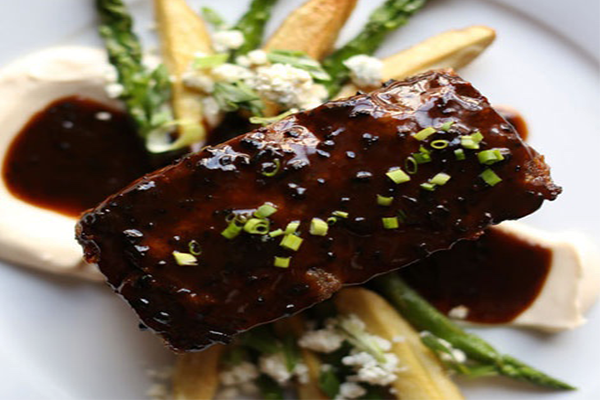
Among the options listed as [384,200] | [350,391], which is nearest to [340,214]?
[384,200]

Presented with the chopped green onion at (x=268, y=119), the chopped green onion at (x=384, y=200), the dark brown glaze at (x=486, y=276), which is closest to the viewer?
the chopped green onion at (x=384, y=200)

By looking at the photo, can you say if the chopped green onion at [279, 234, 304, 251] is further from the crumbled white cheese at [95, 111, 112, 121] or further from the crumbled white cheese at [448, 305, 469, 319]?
the crumbled white cheese at [95, 111, 112, 121]

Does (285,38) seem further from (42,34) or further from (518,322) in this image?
(518,322)

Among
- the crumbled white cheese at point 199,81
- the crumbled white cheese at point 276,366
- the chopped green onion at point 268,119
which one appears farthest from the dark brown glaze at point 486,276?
the crumbled white cheese at point 199,81

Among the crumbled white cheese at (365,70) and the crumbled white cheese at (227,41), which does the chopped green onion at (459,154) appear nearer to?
the crumbled white cheese at (365,70)

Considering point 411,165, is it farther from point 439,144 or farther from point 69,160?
point 69,160
